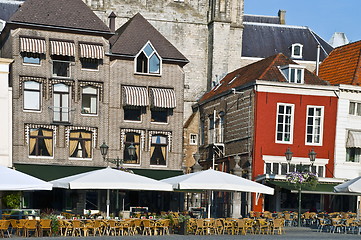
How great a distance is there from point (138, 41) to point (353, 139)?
1438cm

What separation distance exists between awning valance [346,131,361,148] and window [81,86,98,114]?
15.5m

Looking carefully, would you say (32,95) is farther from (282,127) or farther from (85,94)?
(282,127)

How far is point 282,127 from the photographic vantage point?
4262cm

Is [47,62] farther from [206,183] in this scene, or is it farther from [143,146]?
[206,183]

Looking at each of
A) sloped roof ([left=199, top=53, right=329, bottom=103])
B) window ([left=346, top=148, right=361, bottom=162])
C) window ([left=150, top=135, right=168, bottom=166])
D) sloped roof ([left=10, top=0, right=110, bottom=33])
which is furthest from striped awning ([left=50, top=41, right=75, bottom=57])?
window ([left=346, top=148, right=361, bottom=162])

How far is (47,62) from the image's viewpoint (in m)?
40.3

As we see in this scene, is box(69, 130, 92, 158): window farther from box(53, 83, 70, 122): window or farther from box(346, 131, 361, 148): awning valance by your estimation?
box(346, 131, 361, 148): awning valance

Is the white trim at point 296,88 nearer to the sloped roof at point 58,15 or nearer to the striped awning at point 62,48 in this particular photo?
the sloped roof at point 58,15

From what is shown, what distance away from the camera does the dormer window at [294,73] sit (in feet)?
141

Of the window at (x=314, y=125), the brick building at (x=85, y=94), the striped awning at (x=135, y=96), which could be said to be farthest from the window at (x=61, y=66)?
the window at (x=314, y=125)

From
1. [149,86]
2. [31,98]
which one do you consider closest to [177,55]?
[149,86]

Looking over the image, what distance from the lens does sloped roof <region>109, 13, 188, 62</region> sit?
4262cm

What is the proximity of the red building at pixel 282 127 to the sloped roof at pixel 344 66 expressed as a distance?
2572mm

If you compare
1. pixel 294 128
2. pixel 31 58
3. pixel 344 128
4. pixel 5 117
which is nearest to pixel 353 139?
pixel 344 128
